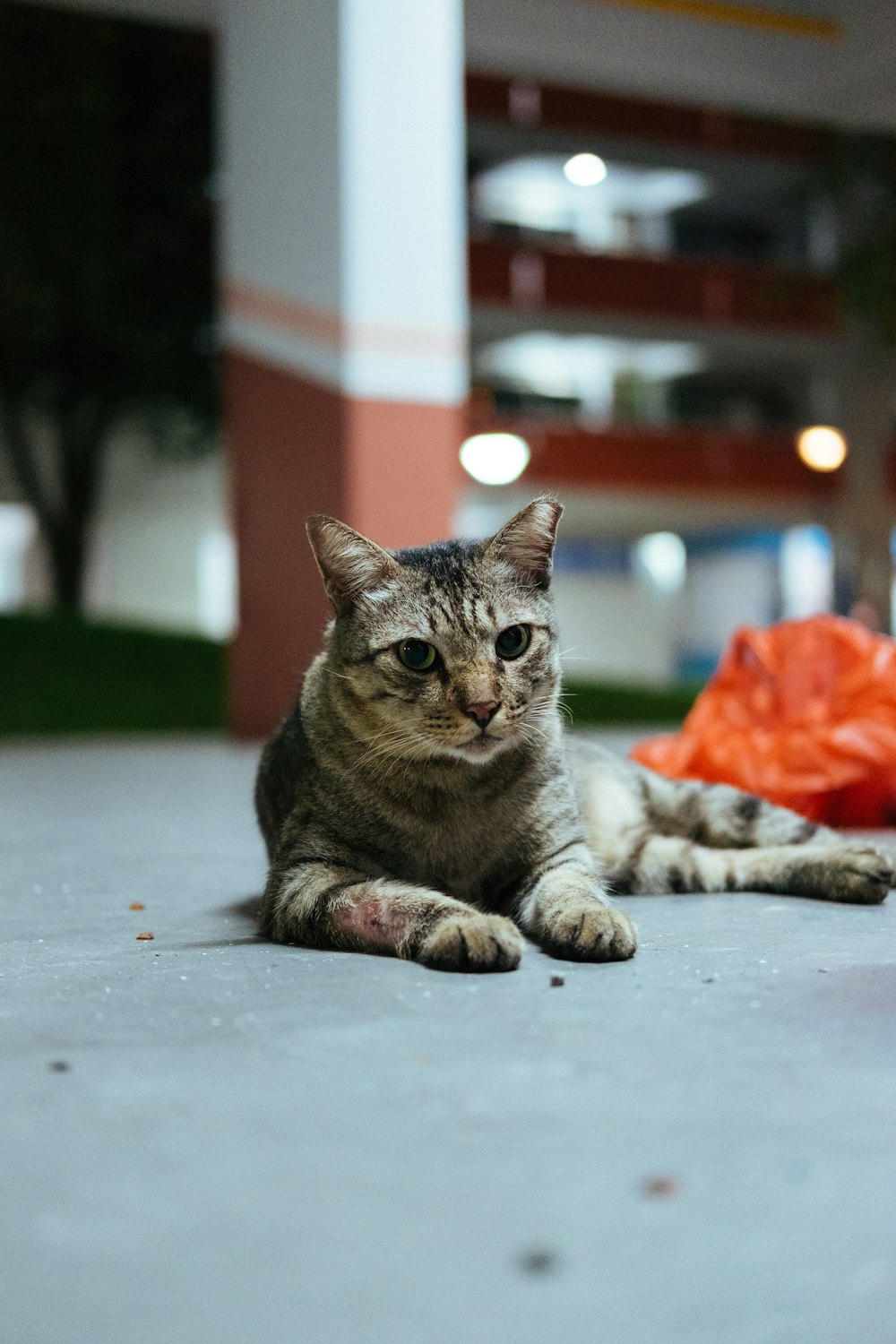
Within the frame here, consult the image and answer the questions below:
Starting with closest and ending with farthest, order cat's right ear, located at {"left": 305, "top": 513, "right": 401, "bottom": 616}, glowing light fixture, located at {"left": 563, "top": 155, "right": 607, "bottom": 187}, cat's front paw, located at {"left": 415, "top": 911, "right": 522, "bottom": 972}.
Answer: cat's front paw, located at {"left": 415, "top": 911, "right": 522, "bottom": 972}, cat's right ear, located at {"left": 305, "top": 513, "right": 401, "bottom": 616}, glowing light fixture, located at {"left": 563, "top": 155, "right": 607, "bottom": 187}

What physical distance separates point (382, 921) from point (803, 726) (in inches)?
74.1

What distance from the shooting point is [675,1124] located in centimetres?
116

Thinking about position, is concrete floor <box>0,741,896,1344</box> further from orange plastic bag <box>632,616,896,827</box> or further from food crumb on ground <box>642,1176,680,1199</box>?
orange plastic bag <box>632,616,896,827</box>

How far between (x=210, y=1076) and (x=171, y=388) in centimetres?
978

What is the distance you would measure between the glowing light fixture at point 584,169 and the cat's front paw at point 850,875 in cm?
1361

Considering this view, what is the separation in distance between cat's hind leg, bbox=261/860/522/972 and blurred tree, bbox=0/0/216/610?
8.58 meters

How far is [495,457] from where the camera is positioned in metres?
11.4

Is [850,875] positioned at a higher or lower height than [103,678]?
→ higher

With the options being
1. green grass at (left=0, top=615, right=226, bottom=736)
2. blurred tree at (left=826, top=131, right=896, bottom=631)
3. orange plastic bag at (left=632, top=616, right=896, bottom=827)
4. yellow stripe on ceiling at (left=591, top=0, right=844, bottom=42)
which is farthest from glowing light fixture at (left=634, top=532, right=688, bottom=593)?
orange plastic bag at (left=632, top=616, right=896, bottom=827)

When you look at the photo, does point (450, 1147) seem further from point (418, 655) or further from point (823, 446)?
point (823, 446)

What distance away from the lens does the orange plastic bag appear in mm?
3312

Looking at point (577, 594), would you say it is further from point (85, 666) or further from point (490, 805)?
point (490, 805)

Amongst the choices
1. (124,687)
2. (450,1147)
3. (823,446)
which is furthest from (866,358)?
(450,1147)

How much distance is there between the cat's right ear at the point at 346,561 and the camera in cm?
205
